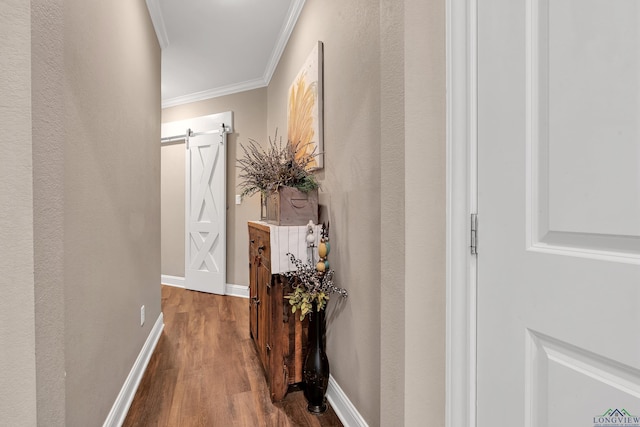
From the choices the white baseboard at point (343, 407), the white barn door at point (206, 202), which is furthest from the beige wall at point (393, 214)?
the white barn door at point (206, 202)

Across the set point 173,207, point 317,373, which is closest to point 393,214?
point 317,373

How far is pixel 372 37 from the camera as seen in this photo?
55.7 inches

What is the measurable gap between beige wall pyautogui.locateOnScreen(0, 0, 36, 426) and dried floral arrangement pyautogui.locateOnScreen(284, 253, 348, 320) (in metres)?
1.11

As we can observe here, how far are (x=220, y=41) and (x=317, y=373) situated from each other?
9.77 ft

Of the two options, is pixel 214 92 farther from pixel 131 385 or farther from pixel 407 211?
pixel 407 211

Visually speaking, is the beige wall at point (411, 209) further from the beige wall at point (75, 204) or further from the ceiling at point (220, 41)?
the ceiling at point (220, 41)

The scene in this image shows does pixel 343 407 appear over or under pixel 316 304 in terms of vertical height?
under

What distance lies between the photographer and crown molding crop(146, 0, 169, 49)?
2.48 meters

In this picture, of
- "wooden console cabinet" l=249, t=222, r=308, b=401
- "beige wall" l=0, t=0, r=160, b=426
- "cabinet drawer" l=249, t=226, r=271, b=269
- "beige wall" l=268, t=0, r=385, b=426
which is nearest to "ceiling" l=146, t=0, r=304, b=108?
"beige wall" l=0, t=0, r=160, b=426

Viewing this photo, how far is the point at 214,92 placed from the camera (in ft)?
13.9
